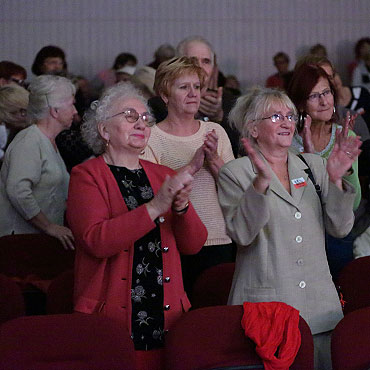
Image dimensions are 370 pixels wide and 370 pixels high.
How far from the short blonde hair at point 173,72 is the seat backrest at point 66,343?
153 cm

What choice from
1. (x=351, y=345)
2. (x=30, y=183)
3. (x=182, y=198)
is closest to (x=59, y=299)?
(x=182, y=198)

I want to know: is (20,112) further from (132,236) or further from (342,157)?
(342,157)

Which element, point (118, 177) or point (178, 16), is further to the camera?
point (178, 16)

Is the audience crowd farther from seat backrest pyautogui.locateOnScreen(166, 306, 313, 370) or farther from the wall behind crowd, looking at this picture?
the wall behind crowd

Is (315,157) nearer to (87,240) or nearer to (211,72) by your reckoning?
(87,240)

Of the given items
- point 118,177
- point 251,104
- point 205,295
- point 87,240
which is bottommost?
point 205,295

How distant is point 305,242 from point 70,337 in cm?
99

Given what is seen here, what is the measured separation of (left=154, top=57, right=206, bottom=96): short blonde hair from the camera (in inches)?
147

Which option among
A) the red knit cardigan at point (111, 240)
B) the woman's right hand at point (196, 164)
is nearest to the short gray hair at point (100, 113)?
the red knit cardigan at point (111, 240)

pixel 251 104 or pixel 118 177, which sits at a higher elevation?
pixel 251 104

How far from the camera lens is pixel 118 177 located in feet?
9.54

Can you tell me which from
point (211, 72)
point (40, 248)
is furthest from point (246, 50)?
point (40, 248)

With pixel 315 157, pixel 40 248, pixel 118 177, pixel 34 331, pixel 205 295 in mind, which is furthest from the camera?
pixel 40 248

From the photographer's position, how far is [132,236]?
269 cm
